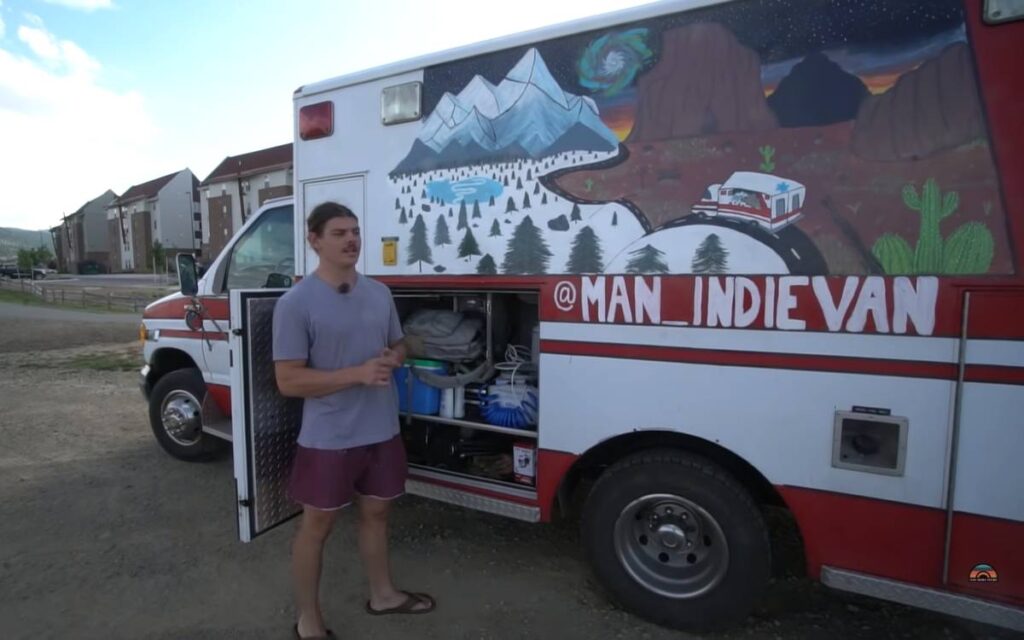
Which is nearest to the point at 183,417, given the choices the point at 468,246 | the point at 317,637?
the point at 317,637

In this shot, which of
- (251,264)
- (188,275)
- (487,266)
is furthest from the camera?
(251,264)

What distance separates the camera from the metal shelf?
309cm

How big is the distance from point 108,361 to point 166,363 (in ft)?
21.6

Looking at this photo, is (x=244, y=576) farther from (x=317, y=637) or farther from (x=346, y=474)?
(x=346, y=474)

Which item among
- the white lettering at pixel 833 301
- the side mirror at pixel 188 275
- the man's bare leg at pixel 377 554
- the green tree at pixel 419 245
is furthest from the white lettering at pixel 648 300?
the side mirror at pixel 188 275

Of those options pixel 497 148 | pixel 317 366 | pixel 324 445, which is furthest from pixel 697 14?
pixel 324 445

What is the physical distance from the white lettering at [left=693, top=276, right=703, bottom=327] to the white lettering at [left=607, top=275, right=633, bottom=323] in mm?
281

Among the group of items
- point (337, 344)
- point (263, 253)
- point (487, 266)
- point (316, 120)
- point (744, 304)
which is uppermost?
point (316, 120)

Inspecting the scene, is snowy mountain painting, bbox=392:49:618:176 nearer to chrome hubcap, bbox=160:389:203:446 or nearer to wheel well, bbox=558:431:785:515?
wheel well, bbox=558:431:785:515

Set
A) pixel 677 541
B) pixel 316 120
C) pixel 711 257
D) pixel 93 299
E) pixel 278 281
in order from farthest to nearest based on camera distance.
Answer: pixel 93 299
pixel 278 281
pixel 316 120
pixel 677 541
pixel 711 257

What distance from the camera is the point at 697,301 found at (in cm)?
250

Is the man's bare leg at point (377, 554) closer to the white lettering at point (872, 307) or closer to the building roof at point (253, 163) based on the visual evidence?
the white lettering at point (872, 307)

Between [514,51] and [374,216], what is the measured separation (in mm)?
1205

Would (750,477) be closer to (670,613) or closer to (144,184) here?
(670,613)
